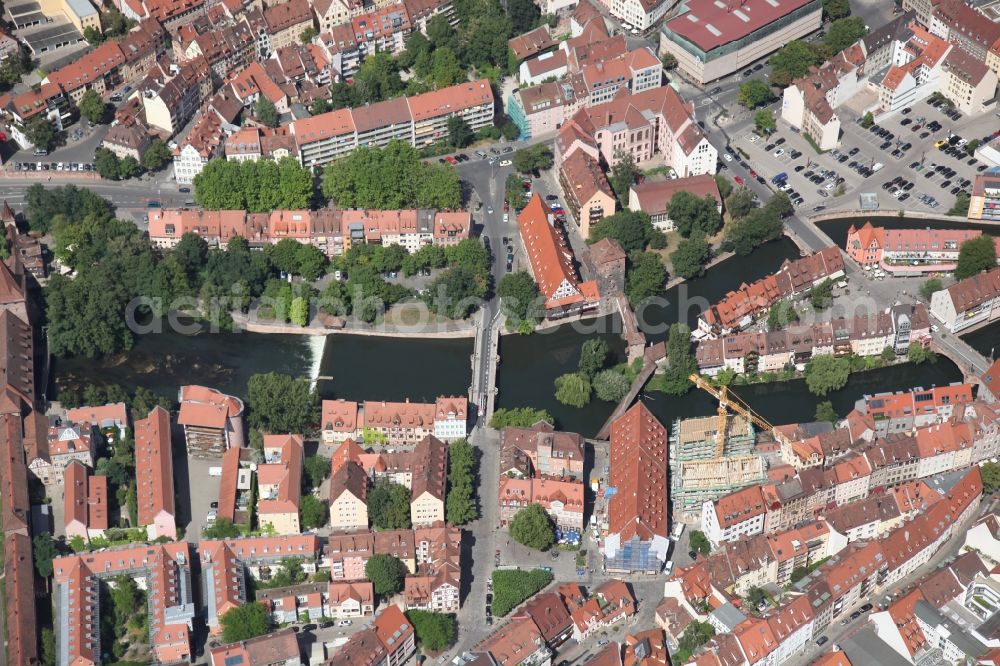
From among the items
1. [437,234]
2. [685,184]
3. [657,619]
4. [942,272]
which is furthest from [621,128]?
[657,619]

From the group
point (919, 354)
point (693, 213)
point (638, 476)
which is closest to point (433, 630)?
point (638, 476)

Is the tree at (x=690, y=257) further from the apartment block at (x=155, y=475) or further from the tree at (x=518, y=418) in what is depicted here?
the apartment block at (x=155, y=475)

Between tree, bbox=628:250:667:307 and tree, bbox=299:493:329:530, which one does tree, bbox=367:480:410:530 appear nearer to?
tree, bbox=299:493:329:530

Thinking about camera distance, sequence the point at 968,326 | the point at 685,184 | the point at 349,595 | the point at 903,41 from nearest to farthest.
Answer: the point at 349,595, the point at 968,326, the point at 685,184, the point at 903,41

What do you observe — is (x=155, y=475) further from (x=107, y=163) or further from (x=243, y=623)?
(x=107, y=163)

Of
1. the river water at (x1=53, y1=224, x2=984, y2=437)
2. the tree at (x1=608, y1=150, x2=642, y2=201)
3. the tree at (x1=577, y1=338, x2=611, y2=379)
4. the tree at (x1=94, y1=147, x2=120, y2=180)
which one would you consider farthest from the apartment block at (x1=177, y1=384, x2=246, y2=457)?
the tree at (x1=608, y1=150, x2=642, y2=201)

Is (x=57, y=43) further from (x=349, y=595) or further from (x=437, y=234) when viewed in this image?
(x=349, y=595)

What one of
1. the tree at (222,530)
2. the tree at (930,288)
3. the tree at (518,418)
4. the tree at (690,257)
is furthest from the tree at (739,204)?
the tree at (222,530)
